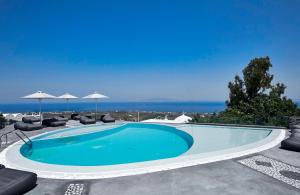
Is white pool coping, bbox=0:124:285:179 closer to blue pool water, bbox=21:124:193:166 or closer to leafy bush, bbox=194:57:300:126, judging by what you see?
blue pool water, bbox=21:124:193:166

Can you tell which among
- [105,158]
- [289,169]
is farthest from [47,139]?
[289,169]

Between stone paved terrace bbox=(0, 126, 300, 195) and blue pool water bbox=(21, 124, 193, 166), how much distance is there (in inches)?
133

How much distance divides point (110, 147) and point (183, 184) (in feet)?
21.8

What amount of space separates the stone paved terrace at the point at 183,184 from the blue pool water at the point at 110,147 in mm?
3373

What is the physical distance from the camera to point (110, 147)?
34.2 ft

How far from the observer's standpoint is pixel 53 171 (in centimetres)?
513

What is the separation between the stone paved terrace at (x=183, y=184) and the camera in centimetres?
404

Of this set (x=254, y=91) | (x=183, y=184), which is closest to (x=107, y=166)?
(x=183, y=184)

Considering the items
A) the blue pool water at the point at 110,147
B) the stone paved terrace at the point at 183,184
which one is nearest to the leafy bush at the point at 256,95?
the blue pool water at the point at 110,147

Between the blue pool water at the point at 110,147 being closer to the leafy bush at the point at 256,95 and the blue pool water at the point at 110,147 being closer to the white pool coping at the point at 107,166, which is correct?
the white pool coping at the point at 107,166

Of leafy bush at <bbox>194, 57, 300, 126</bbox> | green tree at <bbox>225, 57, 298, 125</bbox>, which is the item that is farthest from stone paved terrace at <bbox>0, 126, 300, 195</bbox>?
green tree at <bbox>225, 57, 298, 125</bbox>

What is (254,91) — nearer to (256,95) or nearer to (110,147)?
(256,95)

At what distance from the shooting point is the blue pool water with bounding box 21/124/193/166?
27.6 feet

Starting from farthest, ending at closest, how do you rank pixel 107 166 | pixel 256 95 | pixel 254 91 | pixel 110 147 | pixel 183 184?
pixel 254 91, pixel 256 95, pixel 110 147, pixel 107 166, pixel 183 184
